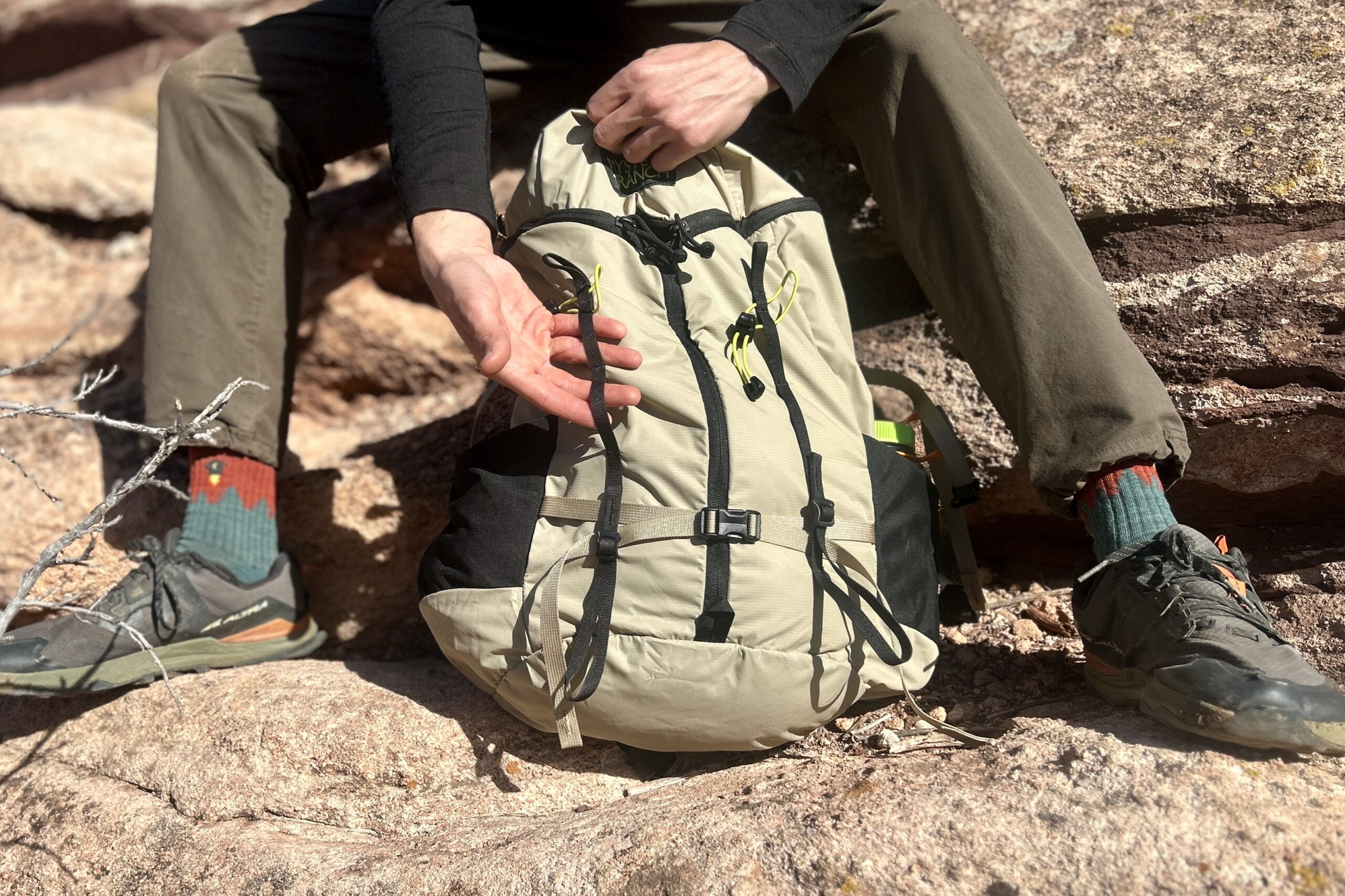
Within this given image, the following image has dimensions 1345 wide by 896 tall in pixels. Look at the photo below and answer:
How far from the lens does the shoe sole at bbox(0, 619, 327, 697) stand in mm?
1850

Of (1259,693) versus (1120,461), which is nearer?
(1259,693)

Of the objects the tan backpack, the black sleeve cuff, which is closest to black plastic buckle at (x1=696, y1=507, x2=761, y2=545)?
the tan backpack

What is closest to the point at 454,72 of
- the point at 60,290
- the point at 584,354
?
the point at 584,354

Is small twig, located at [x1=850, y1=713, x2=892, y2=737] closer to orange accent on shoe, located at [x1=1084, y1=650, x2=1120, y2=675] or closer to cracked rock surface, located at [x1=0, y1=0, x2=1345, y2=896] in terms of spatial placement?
cracked rock surface, located at [x1=0, y1=0, x2=1345, y2=896]

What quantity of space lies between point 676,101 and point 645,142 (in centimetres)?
10

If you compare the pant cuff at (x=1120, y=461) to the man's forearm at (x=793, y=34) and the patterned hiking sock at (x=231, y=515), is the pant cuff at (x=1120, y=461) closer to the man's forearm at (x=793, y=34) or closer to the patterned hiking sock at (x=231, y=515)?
the man's forearm at (x=793, y=34)

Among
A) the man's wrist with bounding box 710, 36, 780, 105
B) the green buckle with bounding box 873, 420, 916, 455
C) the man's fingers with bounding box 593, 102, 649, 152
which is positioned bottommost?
the green buckle with bounding box 873, 420, 916, 455

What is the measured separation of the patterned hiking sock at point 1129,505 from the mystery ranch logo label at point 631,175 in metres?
1.02

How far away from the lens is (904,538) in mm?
1745

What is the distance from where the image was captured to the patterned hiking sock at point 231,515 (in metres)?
2.09

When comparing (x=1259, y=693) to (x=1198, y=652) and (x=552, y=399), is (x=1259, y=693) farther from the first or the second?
(x=552, y=399)

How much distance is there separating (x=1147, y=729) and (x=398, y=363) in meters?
2.76

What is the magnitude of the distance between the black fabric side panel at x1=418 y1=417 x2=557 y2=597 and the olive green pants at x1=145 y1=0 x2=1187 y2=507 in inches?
28.3

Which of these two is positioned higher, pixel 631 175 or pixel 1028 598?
pixel 631 175
